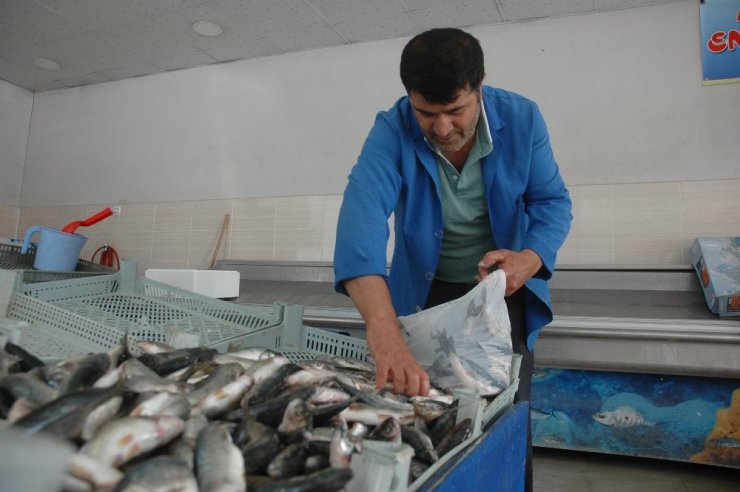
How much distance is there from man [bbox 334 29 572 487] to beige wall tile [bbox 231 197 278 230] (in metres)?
3.00

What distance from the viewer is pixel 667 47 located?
12.0 feet

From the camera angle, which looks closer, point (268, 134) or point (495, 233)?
point (495, 233)

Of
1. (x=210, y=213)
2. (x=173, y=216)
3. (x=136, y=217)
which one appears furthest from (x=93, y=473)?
(x=136, y=217)

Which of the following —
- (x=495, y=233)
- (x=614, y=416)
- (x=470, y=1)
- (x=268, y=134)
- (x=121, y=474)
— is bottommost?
(x=614, y=416)

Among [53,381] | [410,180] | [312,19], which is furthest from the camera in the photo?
[312,19]

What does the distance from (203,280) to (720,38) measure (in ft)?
12.7

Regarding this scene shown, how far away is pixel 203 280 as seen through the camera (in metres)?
3.24

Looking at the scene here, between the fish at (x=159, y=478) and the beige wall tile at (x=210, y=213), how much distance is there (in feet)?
14.3

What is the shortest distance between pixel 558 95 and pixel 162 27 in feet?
11.1

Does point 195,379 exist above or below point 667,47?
below

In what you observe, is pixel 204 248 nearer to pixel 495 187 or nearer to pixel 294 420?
pixel 495 187

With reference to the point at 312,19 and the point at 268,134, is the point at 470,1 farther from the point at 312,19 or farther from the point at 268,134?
the point at 268,134

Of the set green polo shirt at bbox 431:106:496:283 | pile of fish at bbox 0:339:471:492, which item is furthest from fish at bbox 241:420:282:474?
green polo shirt at bbox 431:106:496:283

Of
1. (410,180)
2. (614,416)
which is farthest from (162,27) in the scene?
(614,416)
